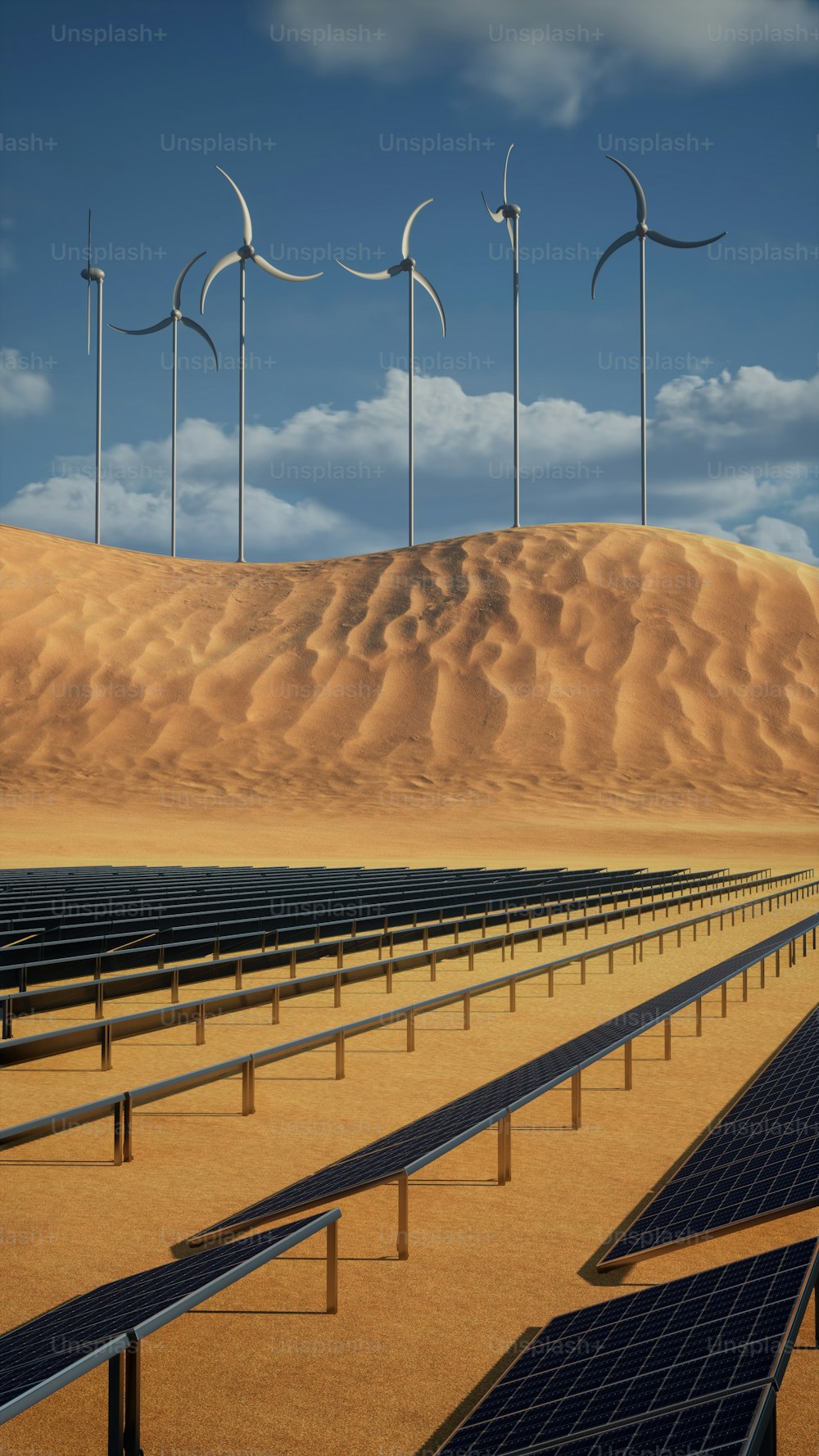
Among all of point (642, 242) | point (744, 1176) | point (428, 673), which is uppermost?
point (642, 242)

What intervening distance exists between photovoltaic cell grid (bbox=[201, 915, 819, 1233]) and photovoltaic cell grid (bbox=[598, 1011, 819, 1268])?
74 centimetres

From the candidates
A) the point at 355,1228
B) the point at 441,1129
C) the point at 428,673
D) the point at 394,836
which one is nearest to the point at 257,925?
the point at 355,1228

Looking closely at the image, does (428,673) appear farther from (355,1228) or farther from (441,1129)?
(441,1129)

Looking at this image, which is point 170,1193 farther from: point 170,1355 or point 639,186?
point 639,186

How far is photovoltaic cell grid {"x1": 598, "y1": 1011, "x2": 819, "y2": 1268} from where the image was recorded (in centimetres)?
394

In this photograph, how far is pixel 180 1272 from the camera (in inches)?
136

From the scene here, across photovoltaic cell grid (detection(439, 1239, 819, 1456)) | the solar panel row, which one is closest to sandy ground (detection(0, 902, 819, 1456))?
photovoltaic cell grid (detection(439, 1239, 819, 1456))

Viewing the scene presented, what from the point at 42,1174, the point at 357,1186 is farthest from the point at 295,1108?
the point at 357,1186

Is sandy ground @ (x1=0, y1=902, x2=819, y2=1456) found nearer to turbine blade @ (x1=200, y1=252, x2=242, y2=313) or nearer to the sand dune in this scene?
the sand dune

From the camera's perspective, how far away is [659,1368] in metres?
2.80

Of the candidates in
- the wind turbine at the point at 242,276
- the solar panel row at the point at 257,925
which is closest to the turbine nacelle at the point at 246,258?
the wind turbine at the point at 242,276

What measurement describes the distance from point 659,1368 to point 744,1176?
1.81 metres

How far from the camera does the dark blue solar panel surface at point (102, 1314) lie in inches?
104

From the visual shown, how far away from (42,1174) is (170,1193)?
90 centimetres
